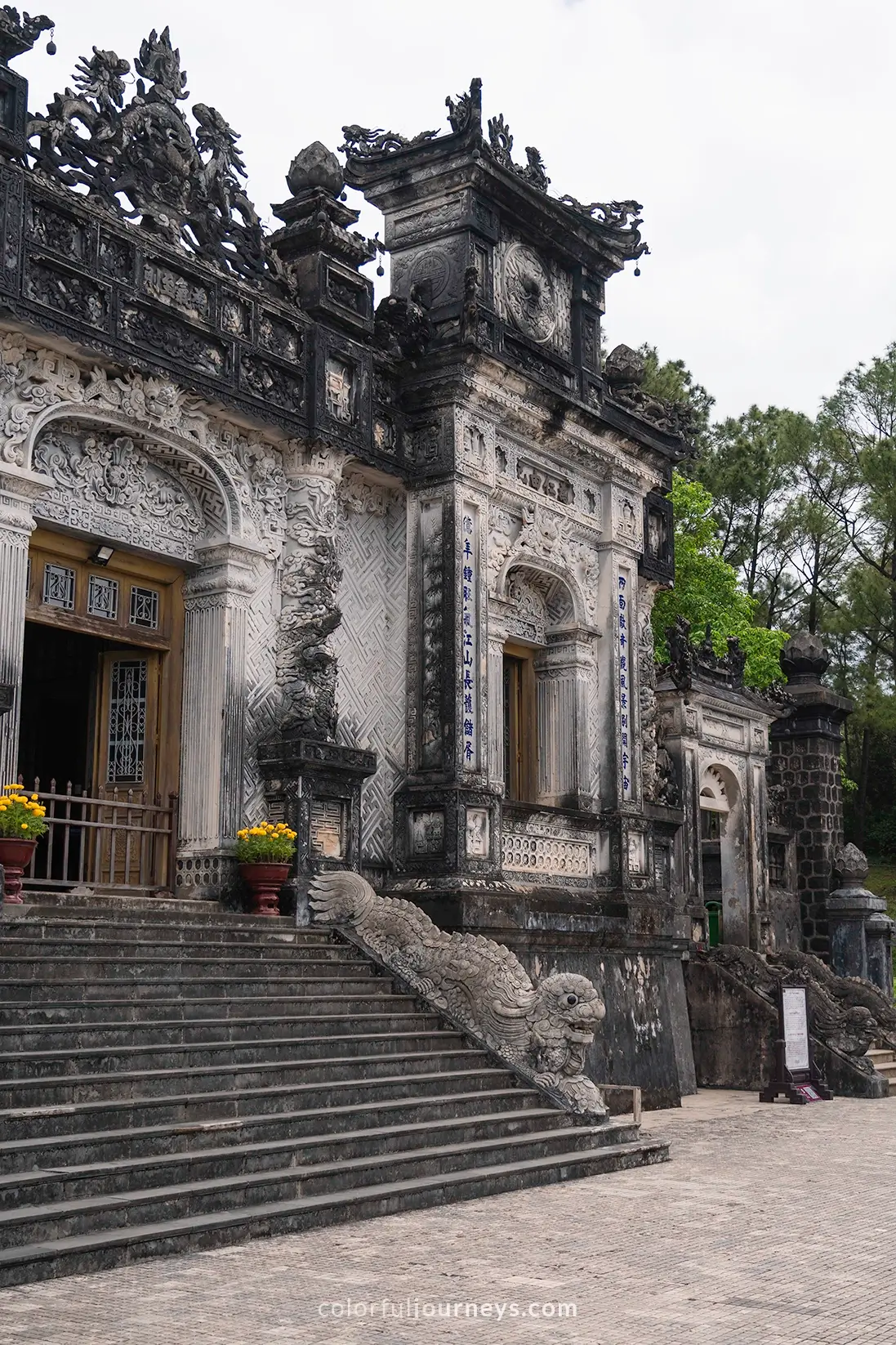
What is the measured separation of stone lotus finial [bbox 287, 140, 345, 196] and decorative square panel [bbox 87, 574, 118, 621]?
13.5 ft

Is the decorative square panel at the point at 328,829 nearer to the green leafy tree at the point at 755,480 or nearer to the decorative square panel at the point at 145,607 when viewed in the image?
the decorative square panel at the point at 145,607

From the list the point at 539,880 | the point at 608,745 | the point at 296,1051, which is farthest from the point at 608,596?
the point at 296,1051

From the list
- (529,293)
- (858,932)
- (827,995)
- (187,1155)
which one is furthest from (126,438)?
(858,932)

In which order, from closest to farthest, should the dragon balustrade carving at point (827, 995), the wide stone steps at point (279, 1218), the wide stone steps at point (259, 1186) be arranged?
the wide stone steps at point (279, 1218)
the wide stone steps at point (259, 1186)
the dragon balustrade carving at point (827, 995)

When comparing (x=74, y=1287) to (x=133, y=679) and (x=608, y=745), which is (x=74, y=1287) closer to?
(x=133, y=679)

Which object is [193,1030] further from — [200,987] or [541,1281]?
[541,1281]

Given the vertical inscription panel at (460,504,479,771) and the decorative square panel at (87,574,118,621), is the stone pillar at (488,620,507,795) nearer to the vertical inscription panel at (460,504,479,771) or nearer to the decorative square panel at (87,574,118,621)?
the vertical inscription panel at (460,504,479,771)

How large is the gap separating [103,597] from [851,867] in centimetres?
1460

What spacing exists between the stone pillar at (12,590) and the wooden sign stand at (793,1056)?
824 centimetres

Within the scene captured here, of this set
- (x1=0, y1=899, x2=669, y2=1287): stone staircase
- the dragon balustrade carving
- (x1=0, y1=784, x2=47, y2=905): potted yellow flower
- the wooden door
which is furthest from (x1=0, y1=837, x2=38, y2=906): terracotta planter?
the dragon balustrade carving

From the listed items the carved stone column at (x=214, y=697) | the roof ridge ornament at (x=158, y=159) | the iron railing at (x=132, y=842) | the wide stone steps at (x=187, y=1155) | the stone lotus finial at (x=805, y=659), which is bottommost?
the wide stone steps at (x=187, y=1155)

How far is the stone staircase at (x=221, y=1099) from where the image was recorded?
22.2ft

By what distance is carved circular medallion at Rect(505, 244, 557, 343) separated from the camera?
50.0 ft

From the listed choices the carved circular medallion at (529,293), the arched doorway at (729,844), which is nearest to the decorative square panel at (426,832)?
the carved circular medallion at (529,293)
